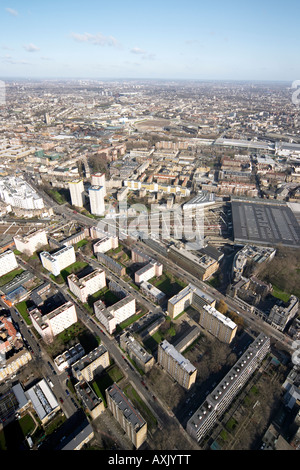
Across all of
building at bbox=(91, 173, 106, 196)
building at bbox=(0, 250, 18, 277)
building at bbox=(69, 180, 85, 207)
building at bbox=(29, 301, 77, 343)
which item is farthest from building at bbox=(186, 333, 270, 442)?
building at bbox=(69, 180, 85, 207)

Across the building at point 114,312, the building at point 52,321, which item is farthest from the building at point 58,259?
the building at point 114,312

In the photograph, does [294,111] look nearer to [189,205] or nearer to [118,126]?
[118,126]

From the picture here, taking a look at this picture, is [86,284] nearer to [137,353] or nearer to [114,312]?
[114,312]

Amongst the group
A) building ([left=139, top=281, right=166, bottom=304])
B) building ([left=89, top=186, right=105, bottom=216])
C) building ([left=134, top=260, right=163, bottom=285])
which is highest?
building ([left=89, top=186, right=105, bottom=216])

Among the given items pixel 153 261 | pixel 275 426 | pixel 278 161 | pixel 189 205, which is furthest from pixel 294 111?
pixel 275 426

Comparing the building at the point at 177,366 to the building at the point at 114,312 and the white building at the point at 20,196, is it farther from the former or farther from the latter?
the white building at the point at 20,196

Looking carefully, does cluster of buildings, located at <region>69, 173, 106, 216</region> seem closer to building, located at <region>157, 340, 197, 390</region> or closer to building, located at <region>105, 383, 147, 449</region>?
building, located at <region>157, 340, 197, 390</region>

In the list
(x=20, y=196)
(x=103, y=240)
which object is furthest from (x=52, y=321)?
(x=20, y=196)
